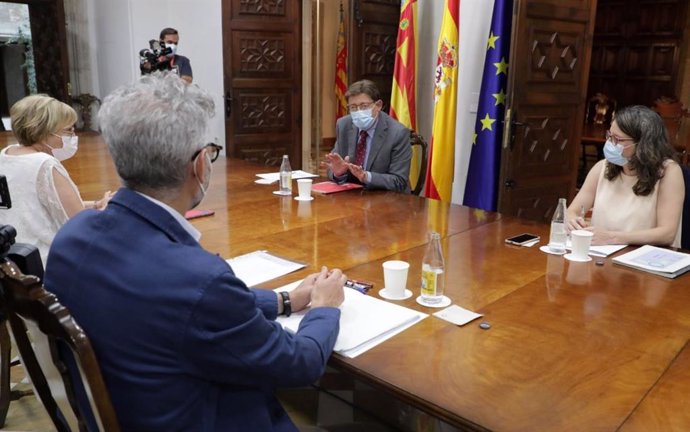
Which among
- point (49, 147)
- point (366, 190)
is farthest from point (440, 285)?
point (49, 147)

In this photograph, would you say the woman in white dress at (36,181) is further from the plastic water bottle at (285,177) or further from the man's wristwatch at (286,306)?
the man's wristwatch at (286,306)

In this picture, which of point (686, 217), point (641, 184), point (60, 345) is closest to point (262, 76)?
point (641, 184)

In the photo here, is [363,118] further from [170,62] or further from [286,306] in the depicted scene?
[170,62]

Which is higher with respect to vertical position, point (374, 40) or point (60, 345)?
point (374, 40)

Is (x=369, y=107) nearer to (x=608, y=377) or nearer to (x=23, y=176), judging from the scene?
(x=23, y=176)

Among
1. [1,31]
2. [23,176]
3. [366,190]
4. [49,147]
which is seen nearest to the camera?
[23,176]

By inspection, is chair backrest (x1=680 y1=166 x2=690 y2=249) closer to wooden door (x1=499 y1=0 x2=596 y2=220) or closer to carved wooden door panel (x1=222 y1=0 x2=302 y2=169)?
wooden door (x1=499 y1=0 x2=596 y2=220)

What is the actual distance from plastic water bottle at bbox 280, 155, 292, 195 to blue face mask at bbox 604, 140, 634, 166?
1400 millimetres

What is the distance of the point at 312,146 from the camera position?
8773 mm

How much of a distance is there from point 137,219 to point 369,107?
231 centimetres

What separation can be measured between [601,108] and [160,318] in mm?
7778

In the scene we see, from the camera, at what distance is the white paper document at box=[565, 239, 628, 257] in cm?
202

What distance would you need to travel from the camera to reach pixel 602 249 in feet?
6.77

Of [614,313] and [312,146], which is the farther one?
[312,146]
